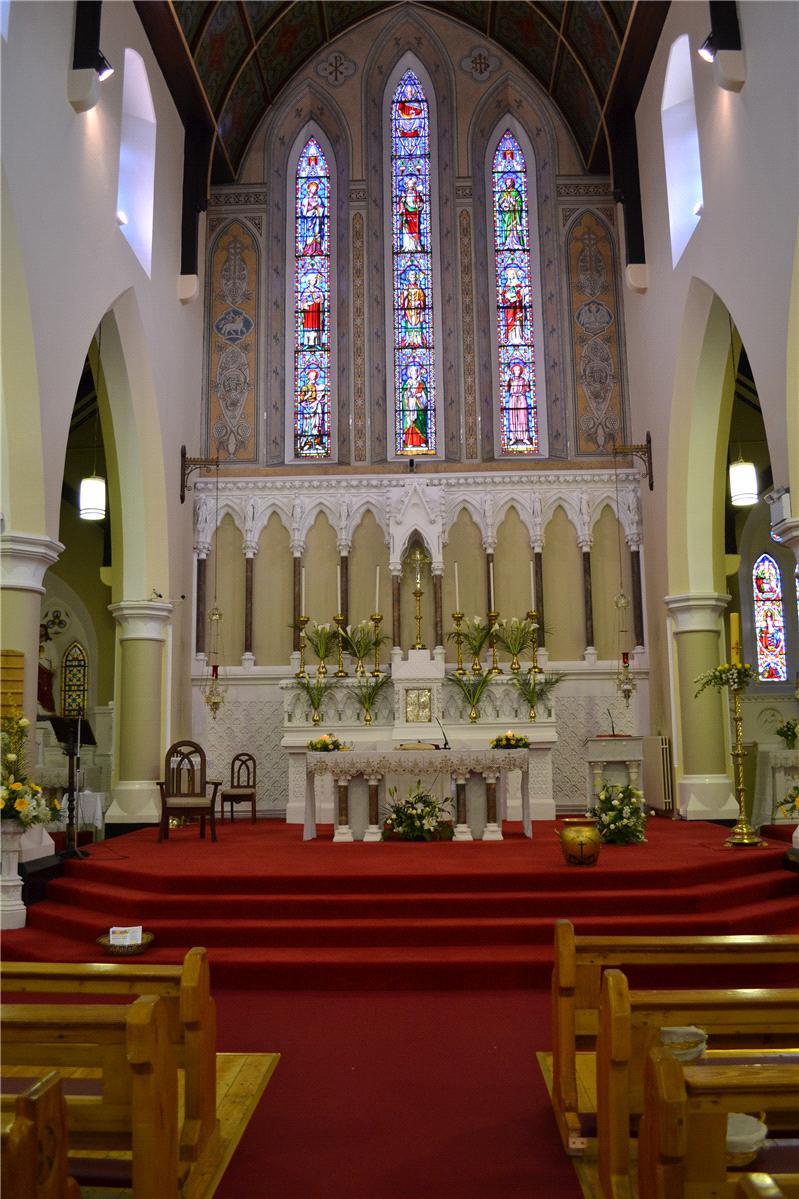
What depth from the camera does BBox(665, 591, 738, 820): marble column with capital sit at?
1224 cm

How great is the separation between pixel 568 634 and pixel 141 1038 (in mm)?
11829

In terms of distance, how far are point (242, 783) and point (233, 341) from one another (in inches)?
252

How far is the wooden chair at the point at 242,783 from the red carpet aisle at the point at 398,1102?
5964mm

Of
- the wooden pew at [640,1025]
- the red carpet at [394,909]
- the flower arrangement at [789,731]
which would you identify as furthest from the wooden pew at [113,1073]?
the flower arrangement at [789,731]

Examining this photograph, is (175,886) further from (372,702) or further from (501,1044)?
(372,702)

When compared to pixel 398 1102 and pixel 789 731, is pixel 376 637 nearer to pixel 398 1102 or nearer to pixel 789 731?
pixel 789 731

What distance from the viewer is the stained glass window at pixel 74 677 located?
17391 mm

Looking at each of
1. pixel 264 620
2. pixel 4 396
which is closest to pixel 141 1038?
pixel 4 396

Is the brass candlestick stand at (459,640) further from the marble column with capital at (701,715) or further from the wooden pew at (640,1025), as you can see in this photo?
the wooden pew at (640,1025)

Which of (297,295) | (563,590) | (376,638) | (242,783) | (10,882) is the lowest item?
(10,882)

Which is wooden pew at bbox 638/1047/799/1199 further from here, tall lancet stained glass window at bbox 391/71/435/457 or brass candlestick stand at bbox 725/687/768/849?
tall lancet stained glass window at bbox 391/71/435/457

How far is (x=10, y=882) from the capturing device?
311 inches

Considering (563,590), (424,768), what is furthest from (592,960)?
(563,590)

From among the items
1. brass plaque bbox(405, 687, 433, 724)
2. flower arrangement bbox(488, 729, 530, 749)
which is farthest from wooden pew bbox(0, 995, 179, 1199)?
brass plaque bbox(405, 687, 433, 724)
